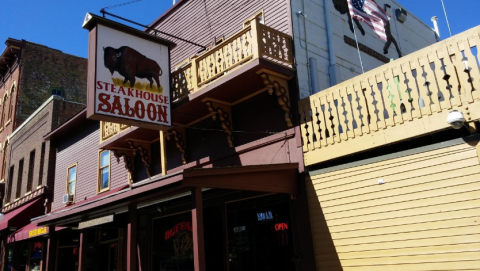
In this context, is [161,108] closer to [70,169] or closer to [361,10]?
[361,10]

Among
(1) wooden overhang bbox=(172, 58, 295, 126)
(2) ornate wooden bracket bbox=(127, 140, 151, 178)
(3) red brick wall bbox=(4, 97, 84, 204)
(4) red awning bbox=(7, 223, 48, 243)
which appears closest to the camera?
(1) wooden overhang bbox=(172, 58, 295, 126)

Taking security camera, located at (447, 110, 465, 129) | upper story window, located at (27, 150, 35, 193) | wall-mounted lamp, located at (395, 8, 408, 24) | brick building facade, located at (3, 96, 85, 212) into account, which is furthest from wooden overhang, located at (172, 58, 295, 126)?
upper story window, located at (27, 150, 35, 193)

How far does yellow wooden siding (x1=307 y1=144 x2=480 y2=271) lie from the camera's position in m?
6.99

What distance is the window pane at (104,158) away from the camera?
56.3ft

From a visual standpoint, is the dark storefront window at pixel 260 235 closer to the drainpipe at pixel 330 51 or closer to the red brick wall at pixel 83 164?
the drainpipe at pixel 330 51

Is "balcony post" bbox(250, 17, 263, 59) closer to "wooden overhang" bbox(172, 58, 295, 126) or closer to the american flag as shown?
"wooden overhang" bbox(172, 58, 295, 126)

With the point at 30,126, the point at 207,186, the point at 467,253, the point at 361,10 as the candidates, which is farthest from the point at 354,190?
the point at 30,126

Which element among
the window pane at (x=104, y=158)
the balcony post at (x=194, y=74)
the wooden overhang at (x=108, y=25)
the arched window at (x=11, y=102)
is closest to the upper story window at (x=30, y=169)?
the arched window at (x=11, y=102)

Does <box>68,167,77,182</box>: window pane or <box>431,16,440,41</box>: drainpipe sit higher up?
<box>431,16,440,41</box>: drainpipe

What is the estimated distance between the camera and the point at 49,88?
28.6 meters

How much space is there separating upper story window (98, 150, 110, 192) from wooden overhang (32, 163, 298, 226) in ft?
20.2

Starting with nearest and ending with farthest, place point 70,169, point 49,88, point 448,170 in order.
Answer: point 448,170, point 70,169, point 49,88

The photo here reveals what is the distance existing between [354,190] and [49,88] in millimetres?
25320

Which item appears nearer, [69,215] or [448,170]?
[448,170]
